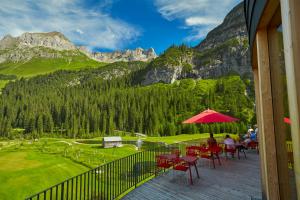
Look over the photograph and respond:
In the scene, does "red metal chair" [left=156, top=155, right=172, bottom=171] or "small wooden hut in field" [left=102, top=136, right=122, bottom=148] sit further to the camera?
"small wooden hut in field" [left=102, top=136, right=122, bottom=148]

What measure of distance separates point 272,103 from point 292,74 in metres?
1.87

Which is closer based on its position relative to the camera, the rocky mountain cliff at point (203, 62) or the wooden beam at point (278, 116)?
the wooden beam at point (278, 116)

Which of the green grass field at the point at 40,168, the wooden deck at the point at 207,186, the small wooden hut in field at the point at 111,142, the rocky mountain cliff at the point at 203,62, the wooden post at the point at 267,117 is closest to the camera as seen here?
the wooden post at the point at 267,117

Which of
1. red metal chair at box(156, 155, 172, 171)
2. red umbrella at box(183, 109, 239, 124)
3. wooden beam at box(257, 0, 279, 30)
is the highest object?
wooden beam at box(257, 0, 279, 30)

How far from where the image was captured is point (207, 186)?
8484mm

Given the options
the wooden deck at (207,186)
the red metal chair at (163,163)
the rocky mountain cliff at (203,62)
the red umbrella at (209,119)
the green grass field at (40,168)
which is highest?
the rocky mountain cliff at (203,62)

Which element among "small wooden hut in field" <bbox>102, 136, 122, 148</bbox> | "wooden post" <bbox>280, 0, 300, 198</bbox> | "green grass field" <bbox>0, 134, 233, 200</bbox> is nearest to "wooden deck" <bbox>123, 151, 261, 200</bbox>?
"wooden post" <bbox>280, 0, 300, 198</bbox>

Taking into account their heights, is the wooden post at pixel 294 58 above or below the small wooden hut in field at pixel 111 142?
above

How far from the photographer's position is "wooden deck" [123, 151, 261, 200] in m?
7.63

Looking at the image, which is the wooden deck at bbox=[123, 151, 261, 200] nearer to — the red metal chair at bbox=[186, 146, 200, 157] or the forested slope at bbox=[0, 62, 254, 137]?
the red metal chair at bbox=[186, 146, 200, 157]

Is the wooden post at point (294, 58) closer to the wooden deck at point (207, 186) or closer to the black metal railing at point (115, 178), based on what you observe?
the black metal railing at point (115, 178)

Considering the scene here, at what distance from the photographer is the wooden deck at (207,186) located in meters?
7.63

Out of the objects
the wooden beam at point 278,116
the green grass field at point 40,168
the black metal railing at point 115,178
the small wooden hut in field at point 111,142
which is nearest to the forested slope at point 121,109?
the small wooden hut in field at point 111,142

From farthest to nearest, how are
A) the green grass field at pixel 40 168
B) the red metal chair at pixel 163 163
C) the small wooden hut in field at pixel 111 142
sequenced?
the small wooden hut in field at pixel 111 142 < the green grass field at pixel 40 168 < the red metal chair at pixel 163 163
